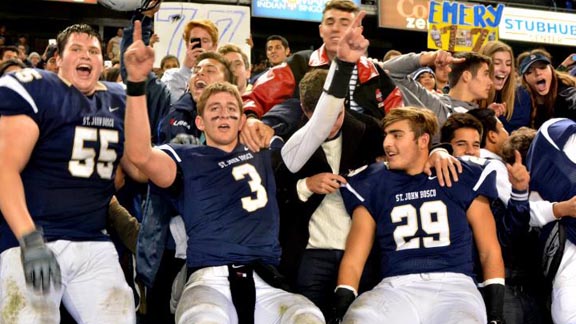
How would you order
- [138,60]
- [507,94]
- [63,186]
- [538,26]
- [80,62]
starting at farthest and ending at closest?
[538,26]
[507,94]
[80,62]
[63,186]
[138,60]

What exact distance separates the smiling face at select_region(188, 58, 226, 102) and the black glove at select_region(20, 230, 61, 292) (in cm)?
166

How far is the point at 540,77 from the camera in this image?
5246 mm

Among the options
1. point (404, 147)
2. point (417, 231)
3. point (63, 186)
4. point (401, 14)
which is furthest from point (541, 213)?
point (401, 14)

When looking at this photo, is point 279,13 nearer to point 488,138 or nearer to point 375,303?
point 488,138

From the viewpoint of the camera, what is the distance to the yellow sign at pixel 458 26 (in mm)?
6734

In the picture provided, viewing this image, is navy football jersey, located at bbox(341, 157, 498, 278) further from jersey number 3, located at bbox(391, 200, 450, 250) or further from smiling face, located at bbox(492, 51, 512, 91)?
smiling face, located at bbox(492, 51, 512, 91)

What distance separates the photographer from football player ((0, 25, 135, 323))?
2928mm

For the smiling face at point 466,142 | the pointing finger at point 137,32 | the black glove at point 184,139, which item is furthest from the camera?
the smiling face at point 466,142

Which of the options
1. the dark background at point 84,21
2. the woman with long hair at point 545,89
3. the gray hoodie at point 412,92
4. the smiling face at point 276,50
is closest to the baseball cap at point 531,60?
the woman with long hair at point 545,89

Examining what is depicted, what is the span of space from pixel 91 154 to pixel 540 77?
11.6ft

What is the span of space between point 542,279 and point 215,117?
2.20 meters

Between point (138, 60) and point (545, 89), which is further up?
point (138, 60)

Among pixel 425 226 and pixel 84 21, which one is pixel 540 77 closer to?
pixel 425 226

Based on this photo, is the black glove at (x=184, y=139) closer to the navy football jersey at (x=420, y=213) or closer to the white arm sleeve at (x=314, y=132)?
the white arm sleeve at (x=314, y=132)
